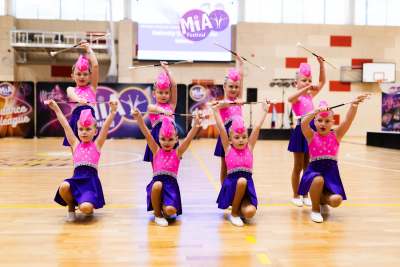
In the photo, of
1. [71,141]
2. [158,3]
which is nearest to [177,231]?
[71,141]

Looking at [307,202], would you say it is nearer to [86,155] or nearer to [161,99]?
[161,99]

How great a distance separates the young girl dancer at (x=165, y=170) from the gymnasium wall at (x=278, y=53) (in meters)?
10.8

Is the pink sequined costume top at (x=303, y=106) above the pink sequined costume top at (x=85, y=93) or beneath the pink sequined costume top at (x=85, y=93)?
beneath

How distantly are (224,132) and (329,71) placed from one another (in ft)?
40.7

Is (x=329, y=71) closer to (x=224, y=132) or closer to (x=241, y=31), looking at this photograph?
(x=241, y=31)

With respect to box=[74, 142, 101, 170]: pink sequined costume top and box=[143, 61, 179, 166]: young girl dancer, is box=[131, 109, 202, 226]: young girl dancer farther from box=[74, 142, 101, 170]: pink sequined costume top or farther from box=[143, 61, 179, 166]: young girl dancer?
box=[74, 142, 101, 170]: pink sequined costume top

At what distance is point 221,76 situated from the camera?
13.3 meters

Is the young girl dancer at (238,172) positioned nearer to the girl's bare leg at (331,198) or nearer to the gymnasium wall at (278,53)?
the girl's bare leg at (331,198)

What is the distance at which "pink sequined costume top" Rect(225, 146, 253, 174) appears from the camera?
2.66 m

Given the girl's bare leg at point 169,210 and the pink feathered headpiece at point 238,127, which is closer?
the girl's bare leg at point 169,210

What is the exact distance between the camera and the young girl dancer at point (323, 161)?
2.68 metres

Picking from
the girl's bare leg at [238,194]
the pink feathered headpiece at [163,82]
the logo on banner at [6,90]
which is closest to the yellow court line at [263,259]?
the girl's bare leg at [238,194]

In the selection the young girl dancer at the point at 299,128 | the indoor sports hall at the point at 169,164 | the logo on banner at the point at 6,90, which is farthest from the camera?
the logo on banner at the point at 6,90

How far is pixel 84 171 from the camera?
2711mm
